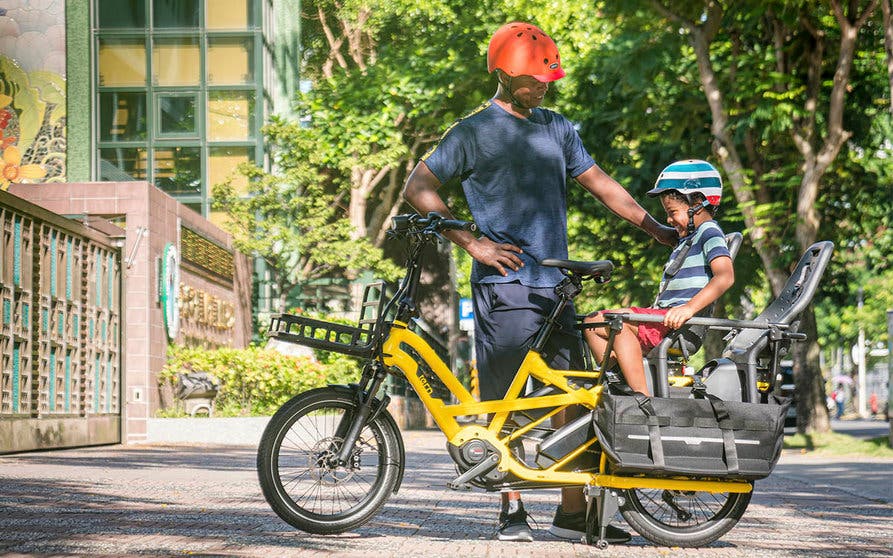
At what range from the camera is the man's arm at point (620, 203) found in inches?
242

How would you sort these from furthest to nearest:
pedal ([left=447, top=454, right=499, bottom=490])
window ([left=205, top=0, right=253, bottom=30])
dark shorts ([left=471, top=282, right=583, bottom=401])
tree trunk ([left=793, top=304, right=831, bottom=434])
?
window ([left=205, top=0, right=253, bottom=30]) < tree trunk ([left=793, top=304, right=831, bottom=434]) < dark shorts ([left=471, top=282, right=583, bottom=401]) < pedal ([left=447, top=454, right=499, bottom=490])

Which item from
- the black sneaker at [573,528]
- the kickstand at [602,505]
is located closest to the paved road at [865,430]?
the black sneaker at [573,528]

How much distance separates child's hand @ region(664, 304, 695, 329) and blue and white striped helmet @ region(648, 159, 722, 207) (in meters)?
0.70

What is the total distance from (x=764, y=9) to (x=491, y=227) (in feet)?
40.9

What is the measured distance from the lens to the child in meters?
5.78

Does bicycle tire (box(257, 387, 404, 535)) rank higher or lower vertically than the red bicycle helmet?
lower

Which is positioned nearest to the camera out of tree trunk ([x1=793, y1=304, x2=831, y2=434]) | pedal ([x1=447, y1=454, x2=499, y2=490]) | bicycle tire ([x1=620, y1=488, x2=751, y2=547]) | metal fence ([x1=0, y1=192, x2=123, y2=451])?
pedal ([x1=447, y1=454, x2=499, y2=490])

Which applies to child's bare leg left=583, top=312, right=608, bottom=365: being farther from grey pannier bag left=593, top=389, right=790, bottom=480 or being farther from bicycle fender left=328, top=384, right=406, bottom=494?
bicycle fender left=328, top=384, right=406, bottom=494

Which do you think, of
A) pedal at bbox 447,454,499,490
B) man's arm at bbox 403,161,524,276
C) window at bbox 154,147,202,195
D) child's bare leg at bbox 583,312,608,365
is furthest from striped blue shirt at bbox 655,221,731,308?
window at bbox 154,147,202,195

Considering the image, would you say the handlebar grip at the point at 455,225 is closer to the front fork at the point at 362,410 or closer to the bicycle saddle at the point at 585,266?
the bicycle saddle at the point at 585,266

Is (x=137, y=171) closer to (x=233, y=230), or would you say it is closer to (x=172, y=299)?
(x=233, y=230)

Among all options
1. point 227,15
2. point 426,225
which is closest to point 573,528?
point 426,225

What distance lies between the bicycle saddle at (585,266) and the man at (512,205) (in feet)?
0.82

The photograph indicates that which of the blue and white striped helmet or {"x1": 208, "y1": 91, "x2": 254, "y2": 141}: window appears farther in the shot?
{"x1": 208, "y1": 91, "x2": 254, "y2": 141}: window
